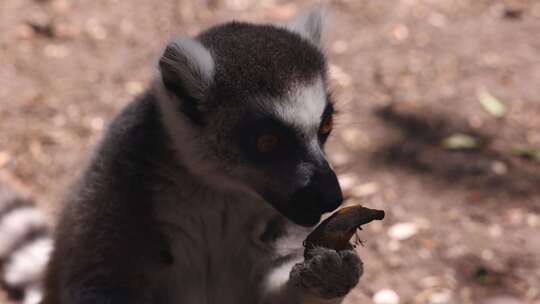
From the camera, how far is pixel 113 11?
700cm

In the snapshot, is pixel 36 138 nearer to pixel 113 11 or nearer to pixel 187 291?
pixel 113 11

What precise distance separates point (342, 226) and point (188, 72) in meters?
0.87

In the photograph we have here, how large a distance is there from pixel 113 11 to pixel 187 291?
4015 millimetres

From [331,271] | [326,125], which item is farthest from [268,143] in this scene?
[331,271]

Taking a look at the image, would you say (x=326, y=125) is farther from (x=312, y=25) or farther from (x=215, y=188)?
(x=312, y=25)

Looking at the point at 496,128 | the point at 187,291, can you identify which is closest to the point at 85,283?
the point at 187,291

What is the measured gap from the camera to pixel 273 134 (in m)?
3.16

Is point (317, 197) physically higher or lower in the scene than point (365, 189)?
lower

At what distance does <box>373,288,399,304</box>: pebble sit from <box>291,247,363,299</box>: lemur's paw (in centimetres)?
163

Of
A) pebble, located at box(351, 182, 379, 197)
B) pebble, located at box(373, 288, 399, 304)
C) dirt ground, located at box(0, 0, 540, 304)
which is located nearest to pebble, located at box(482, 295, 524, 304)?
dirt ground, located at box(0, 0, 540, 304)

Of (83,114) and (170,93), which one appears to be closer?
(170,93)

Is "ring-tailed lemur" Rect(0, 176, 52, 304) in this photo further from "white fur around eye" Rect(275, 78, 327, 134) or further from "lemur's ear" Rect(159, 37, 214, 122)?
"white fur around eye" Rect(275, 78, 327, 134)

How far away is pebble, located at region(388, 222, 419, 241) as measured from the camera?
5137 millimetres

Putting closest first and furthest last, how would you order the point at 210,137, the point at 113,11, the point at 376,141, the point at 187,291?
the point at 210,137 < the point at 187,291 < the point at 376,141 < the point at 113,11
